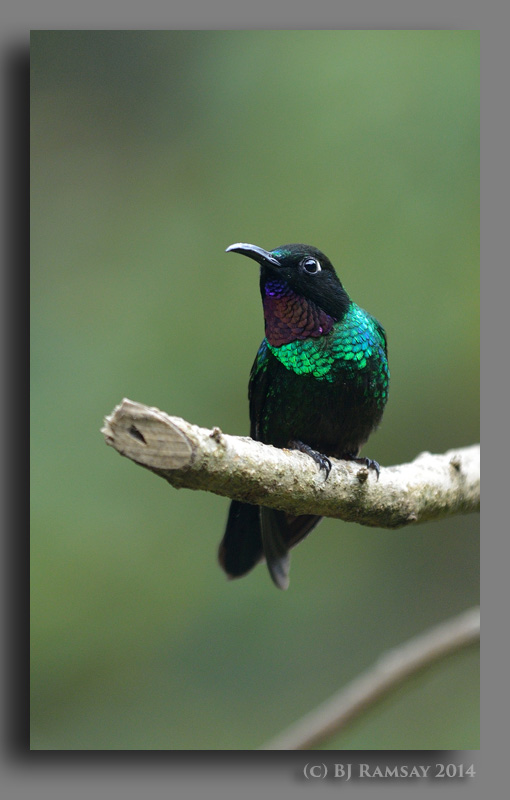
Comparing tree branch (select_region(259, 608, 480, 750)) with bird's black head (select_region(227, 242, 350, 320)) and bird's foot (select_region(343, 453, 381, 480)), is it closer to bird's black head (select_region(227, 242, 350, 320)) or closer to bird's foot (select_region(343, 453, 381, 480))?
bird's foot (select_region(343, 453, 381, 480))

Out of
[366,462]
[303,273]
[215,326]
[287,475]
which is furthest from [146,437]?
[215,326]

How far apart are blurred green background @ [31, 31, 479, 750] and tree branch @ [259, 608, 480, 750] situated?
0.15 meters

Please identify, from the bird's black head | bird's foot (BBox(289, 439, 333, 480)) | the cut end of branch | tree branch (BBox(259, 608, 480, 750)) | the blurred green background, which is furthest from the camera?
the blurred green background

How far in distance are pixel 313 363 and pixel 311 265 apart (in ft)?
1.08

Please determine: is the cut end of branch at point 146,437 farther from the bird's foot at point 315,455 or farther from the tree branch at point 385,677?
the tree branch at point 385,677

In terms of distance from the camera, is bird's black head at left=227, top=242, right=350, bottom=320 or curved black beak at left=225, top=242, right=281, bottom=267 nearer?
curved black beak at left=225, top=242, right=281, bottom=267

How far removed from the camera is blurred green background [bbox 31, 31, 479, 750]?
3.35 meters

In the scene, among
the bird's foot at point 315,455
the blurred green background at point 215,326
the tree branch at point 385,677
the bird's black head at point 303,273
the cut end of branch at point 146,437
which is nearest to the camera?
the cut end of branch at point 146,437

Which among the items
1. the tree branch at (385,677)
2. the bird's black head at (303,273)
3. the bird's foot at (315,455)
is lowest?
the tree branch at (385,677)

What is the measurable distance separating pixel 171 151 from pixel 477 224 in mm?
1406

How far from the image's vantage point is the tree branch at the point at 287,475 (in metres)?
1.91

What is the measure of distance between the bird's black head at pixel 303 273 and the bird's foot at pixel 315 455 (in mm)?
451

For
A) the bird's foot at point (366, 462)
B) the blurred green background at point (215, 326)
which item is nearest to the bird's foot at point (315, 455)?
the bird's foot at point (366, 462)

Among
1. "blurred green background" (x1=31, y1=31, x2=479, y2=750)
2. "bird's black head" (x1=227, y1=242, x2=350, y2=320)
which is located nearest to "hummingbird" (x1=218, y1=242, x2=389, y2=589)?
"bird's black head" (x1=227, y1=242, x2=350, y2=320)
